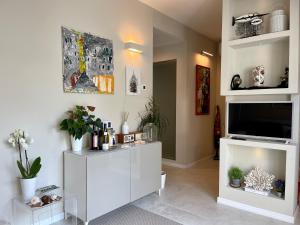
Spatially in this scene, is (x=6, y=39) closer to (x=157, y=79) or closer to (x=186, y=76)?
(x=186, y=76)

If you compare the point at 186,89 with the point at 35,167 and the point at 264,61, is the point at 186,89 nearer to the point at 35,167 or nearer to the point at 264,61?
the point at 264,61

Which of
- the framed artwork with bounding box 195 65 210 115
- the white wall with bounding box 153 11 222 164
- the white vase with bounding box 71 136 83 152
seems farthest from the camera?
the framed artwork with bounding box 195 65 210 115

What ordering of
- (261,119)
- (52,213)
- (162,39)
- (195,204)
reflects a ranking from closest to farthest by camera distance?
(52,213), (261,119), (195,204), (162,39)

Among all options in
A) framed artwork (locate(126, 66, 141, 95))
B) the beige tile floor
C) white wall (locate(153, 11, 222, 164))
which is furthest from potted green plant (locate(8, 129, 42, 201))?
white wall (locate(153, 11, 222, 164))

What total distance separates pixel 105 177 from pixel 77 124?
0.64 metres

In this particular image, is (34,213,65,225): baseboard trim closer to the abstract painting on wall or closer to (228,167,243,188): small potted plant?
the abstract painting on wall

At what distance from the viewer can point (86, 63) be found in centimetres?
272

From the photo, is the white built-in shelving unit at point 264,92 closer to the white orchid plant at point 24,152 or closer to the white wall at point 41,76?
the white wall at point 41,76

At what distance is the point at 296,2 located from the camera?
2490mm

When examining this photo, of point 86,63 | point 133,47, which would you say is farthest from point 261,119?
point 86,63

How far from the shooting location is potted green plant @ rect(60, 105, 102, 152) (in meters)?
2.39

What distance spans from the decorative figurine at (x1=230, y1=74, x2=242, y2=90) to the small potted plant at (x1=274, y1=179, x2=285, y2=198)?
4.15ft

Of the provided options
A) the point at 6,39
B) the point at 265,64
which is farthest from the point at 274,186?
the point at 6,39

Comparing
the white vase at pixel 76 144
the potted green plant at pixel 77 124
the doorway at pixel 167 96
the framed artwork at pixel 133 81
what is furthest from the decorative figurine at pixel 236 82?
the white vase at pixel 76 144
